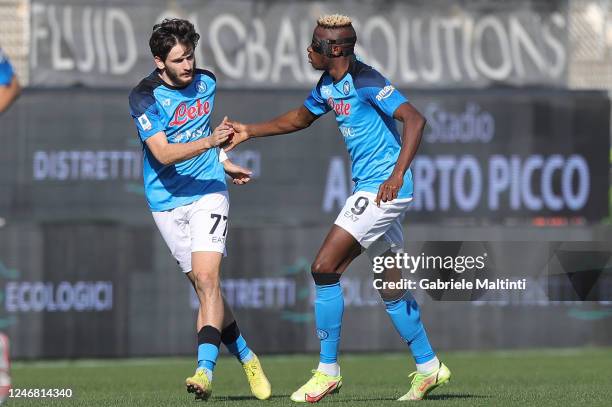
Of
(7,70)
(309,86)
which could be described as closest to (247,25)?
(309,86)

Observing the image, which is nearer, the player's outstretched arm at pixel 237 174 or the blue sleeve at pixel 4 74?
the blue sleeve at pixel 4 74

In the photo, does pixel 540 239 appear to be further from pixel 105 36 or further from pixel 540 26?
pixel 105 36

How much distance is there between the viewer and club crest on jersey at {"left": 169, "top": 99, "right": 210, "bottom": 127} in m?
8.91

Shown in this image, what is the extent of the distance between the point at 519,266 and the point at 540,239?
18.3 inches

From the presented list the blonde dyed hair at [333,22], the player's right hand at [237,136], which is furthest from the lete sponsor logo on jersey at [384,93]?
the player's right hand at [237,136]

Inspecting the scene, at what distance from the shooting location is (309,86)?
1741 cm

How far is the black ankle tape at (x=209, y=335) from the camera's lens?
8562 millimetres

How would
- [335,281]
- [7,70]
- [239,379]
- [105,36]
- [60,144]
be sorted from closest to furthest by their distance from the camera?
[7,70] < [335,281] < [239,379] < [60,144] < [105,36]

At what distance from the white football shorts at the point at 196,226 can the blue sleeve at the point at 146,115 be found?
0.52 meters

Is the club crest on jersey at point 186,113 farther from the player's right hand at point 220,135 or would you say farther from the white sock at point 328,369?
the white sock at point 328,369

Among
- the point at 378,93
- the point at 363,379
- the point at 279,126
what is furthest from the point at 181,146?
the point at 363,379

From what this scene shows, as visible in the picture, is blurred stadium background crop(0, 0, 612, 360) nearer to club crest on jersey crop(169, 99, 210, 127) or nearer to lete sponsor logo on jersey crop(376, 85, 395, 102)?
club crest on jersey crop(169, 99, 210, 127)

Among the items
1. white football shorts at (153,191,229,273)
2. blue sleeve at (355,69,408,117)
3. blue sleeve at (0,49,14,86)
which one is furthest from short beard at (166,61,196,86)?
blue sleeve at (0,49,14,86)

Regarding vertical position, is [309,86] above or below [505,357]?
above
